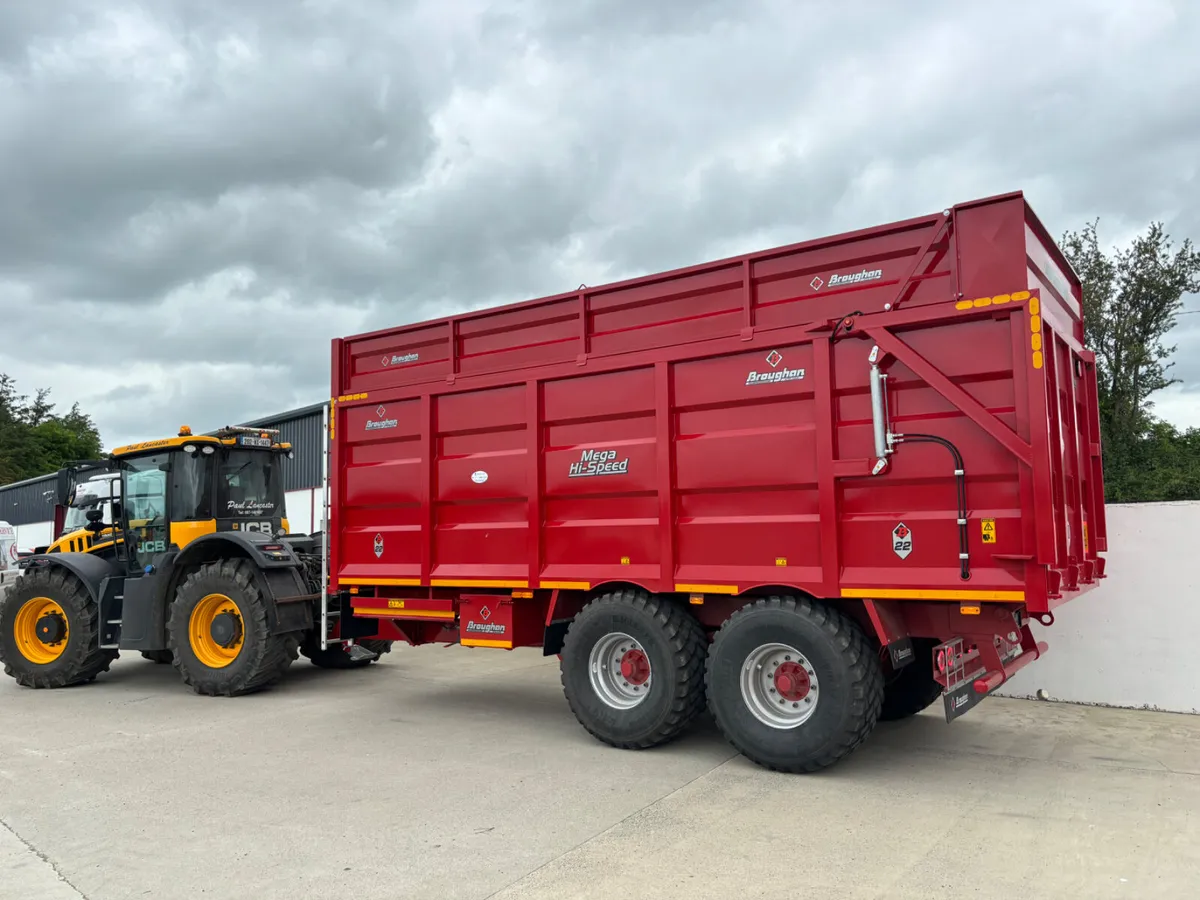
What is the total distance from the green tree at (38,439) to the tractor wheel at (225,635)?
145 feet

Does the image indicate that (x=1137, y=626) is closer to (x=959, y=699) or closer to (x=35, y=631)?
(x=959, y=699)

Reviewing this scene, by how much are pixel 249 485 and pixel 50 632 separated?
2.52 meters

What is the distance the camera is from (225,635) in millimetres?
8242

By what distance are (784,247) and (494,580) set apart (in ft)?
10.5

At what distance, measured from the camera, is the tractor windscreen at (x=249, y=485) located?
9.19 meters

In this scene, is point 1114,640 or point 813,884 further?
point 1114,640

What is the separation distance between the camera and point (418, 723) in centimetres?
701

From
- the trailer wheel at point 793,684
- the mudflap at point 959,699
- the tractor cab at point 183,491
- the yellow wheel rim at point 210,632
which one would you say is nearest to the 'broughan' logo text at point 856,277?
the trailer wheel at point 793,684

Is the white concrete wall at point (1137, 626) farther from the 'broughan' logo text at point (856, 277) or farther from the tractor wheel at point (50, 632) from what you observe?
the tractor wheel at point (50, 632)

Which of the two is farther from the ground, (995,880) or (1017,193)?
(1017,193)

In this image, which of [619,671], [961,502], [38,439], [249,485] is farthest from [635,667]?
[38,439]

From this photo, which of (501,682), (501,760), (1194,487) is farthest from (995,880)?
(1194,487)

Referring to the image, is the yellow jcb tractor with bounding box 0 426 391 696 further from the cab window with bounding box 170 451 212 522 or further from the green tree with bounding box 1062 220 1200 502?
the green tree with bounding box 1062 220 1200 502

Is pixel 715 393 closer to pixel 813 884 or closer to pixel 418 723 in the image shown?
pixel 813 884
